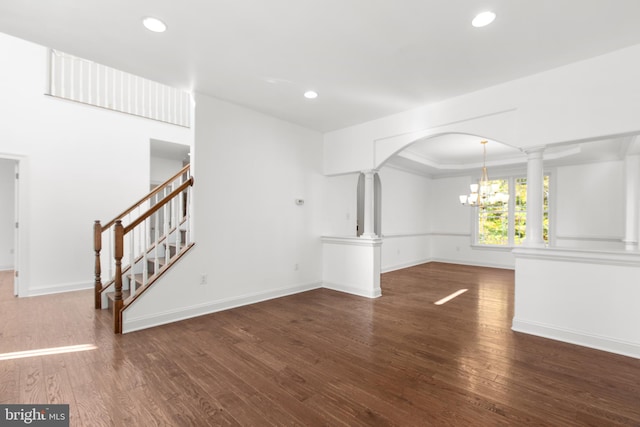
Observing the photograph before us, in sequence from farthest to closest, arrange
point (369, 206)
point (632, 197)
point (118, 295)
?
point (632, 197) < point (369, 206) < point (118, 295)

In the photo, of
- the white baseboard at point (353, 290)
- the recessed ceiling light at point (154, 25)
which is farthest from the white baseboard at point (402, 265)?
the recessed ceiling light at point (154, 25)

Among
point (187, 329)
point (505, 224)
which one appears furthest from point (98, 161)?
point (505, 224)

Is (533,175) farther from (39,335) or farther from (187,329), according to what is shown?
(39,335)

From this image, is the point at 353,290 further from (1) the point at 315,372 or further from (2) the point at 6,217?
(2) the point at 6,217

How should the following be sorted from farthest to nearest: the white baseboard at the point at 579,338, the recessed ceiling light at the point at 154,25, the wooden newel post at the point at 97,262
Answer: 1. the wooden newel post at the point at 97,262
2. the white baseboard at the point at 579,338
3. the recessed ceiling light at the point at 154,25

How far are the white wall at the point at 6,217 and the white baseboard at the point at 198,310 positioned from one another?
6.52 metres

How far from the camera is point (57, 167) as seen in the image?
4.90 meters

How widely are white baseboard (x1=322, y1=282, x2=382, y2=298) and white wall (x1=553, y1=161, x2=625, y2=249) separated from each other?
214 inches

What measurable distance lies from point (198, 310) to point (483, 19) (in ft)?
14.2

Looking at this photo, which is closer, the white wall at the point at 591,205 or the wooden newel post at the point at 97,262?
the wooden newel post at the point at 97,262

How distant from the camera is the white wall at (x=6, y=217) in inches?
274

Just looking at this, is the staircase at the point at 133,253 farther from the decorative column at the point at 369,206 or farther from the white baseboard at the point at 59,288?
the decorative column at the point at 369,206

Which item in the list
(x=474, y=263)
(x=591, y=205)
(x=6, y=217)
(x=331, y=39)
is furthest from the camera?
(x=474, y=263)

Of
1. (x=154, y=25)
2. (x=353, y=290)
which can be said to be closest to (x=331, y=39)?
(x=154, y=25)
